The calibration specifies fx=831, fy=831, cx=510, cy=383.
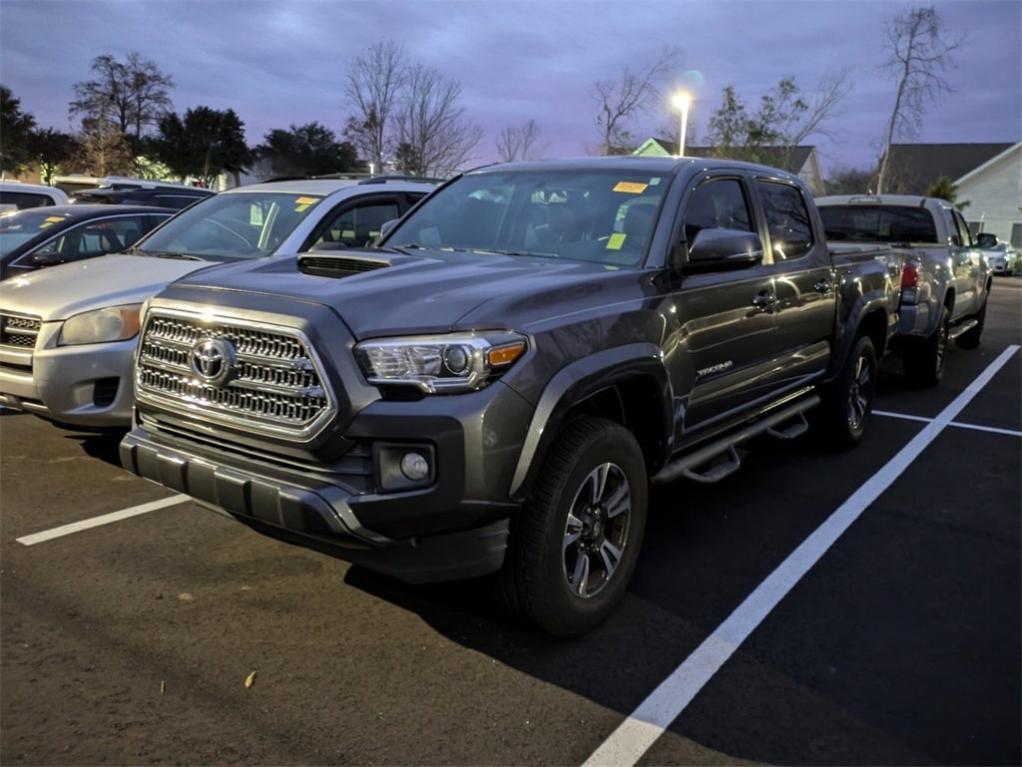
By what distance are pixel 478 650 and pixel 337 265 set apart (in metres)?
1.72

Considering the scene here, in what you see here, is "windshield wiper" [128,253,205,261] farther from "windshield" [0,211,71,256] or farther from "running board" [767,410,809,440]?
"running board" [767,410,809,440]

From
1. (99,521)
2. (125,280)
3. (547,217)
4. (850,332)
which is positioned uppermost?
(547,217)

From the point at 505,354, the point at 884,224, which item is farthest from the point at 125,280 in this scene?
the point at 884,224

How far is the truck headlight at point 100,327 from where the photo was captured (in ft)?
16.1

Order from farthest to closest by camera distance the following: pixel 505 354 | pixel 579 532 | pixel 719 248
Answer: pixel 719 248, pixel 579 532, pixel 505 354

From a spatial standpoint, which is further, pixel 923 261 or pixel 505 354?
pixel 923 261

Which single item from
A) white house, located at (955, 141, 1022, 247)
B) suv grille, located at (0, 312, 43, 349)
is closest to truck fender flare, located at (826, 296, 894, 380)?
suv grille, located at (0, 312, 43, 349)

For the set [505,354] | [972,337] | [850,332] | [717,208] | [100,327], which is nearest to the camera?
[505,354]

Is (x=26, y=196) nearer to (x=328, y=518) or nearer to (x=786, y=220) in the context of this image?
(x=786, y=220)

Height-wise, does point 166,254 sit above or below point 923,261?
below

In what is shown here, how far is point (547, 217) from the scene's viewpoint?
4.27m

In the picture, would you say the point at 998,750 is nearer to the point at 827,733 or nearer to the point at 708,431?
the point at 827,733

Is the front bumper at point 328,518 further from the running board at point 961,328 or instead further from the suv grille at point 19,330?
the running board at point 961,328

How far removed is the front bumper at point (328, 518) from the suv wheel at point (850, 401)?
153 inches
